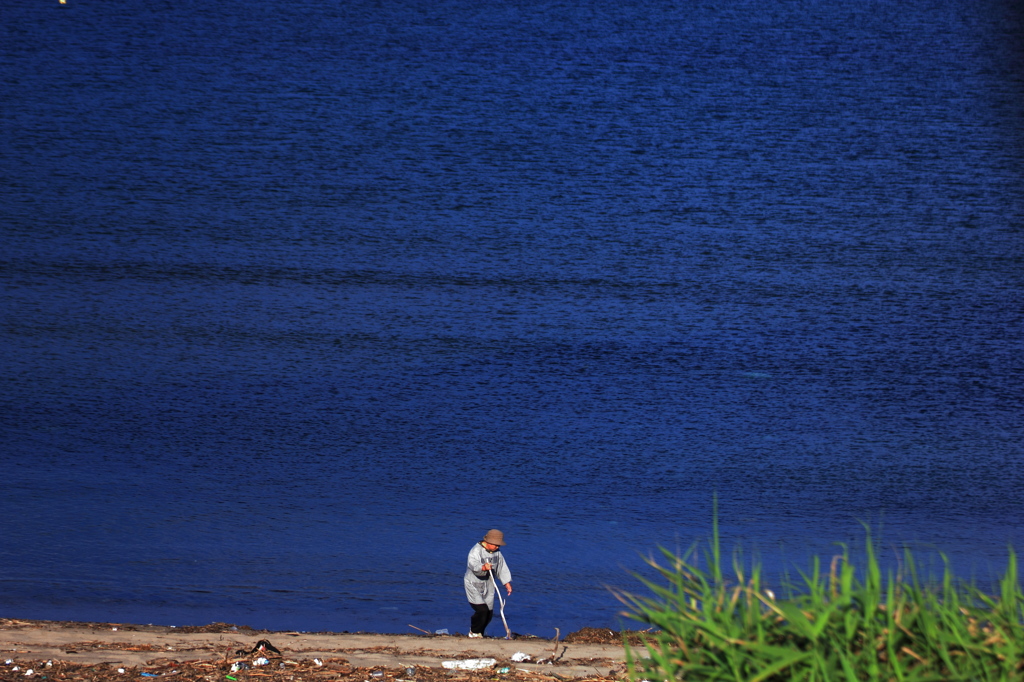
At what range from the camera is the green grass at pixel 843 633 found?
1729 millimetres

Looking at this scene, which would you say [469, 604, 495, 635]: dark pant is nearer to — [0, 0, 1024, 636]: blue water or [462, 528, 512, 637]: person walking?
[462, 528, 512, 637]: person walking

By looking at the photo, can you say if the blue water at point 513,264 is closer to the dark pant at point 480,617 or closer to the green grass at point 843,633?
the dark pant at point 480,617

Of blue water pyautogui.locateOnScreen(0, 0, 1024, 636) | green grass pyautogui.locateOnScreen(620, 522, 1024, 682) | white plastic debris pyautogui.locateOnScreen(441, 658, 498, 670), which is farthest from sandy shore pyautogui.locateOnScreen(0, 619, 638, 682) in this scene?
blue water pyautogui.locateOnScreen(0, 0, 1024, 636)

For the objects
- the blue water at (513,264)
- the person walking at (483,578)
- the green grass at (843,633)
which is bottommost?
the person walking at (483,578)

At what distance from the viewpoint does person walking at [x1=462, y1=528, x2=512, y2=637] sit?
6.48m

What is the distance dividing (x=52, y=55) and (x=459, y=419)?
7758 mm

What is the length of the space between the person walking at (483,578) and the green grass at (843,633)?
182 inches

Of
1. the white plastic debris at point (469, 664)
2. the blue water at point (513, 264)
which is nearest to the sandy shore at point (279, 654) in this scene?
the white plastic debris at point (469, 664)

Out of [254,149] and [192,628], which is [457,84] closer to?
[254,149]

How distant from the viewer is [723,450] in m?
11.2

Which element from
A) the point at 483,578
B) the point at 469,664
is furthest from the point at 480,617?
the point at 469,664

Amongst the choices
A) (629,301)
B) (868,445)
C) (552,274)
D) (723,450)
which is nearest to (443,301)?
(552,274)

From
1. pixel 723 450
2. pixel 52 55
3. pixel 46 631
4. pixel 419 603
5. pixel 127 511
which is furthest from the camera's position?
pixel 52 55

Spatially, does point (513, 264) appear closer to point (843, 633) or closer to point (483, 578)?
point (483, 578)
